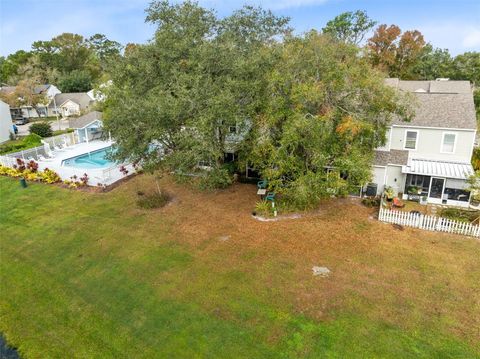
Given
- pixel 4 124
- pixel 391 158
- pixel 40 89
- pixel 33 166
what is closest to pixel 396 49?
pixel 391 158

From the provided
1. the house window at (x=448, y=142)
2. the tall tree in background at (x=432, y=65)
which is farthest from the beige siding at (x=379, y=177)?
the tall tree in background at (x=432, y=65)

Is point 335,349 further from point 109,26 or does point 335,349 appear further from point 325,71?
point 109,26

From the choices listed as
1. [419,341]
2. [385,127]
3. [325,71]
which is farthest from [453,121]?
[419,341]

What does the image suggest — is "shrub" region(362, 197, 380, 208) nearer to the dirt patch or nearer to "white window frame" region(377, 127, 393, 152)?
the dirt patch

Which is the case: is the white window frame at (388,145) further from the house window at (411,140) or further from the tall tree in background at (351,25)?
the tall tree in background at (351,25)

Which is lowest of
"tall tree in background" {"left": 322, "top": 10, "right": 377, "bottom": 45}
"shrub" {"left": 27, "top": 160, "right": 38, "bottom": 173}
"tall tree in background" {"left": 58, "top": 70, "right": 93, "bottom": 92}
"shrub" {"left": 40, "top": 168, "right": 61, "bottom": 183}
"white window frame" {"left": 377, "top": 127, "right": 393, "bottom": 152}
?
"shrub" {"left": 40, "top": 168, "right": 61, "bottom": 183}

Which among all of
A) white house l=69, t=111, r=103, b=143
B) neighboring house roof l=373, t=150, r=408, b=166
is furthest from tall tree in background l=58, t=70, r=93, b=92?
neighboring house roof l=373, t=150, r=408, b=166
